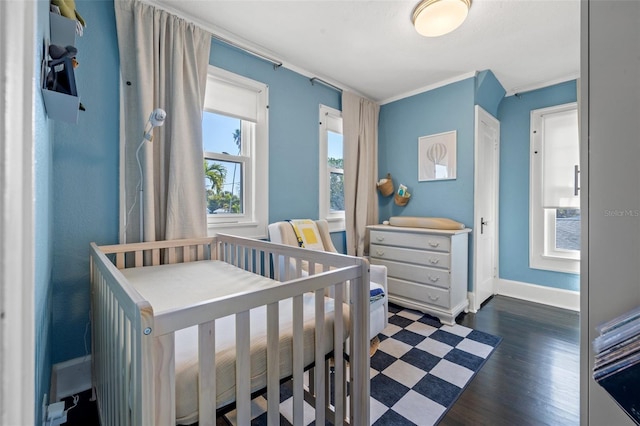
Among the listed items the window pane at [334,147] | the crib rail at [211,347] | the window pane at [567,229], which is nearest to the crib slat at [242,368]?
the crib rail at [211,347]

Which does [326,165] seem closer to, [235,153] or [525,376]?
[235,153]

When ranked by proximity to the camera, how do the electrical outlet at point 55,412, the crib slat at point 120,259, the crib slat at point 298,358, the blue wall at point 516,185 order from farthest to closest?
A: 1. the blue wall at point 516,185
2. the crib slat at point 120,259
3. the electrical outlet at point 55,412
4. the crib slat at point 298,358

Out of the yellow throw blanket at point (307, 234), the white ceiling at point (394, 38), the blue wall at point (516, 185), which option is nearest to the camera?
the white ceiling at point (394, 38)

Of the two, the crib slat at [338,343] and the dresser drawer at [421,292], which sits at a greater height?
the crib slat at [338,343]

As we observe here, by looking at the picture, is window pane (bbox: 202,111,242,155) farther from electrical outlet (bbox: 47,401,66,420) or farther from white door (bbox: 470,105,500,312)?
white door (bbox: 470,105,500,312)

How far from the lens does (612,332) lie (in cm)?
43

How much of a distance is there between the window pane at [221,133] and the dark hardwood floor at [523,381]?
1.80 meters

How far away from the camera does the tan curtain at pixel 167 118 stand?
168cm

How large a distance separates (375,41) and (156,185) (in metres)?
2.04

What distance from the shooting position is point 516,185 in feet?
10.4

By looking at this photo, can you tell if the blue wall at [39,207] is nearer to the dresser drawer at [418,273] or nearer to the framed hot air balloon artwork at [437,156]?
the dresser drawer at [418,273]

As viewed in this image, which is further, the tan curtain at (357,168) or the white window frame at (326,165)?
the tan curtain at (357,168)

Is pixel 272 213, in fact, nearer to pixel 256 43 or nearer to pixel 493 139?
pixel 256 43

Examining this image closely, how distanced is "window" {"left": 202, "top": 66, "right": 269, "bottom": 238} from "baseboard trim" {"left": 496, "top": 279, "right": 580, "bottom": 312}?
117 inches
